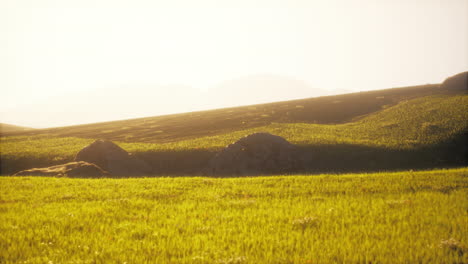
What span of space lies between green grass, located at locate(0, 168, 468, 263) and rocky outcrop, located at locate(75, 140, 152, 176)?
14.4 metres

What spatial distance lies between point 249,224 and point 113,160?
2685cm

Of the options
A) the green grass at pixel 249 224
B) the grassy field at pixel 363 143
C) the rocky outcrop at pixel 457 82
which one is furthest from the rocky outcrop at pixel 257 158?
the rocky outcrop at pixel 457 82

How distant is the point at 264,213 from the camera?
11742mm

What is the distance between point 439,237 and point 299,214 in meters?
4.62

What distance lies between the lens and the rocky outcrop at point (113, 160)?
32.4m

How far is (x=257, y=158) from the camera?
3153 centimetres

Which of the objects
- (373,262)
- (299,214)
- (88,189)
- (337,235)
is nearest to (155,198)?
(88,189)

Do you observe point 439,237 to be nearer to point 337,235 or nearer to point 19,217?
point 337,235

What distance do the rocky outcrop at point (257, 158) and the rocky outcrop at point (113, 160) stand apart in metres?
8.72

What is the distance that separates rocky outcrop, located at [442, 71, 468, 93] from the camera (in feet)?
247

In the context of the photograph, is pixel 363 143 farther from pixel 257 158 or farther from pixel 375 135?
pixel 257 158

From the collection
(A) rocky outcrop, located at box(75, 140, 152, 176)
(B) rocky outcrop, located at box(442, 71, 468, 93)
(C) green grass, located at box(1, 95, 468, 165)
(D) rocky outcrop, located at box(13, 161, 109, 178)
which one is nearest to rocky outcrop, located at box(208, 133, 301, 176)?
(C) green grass, located at box(1, 95, 468, 165)

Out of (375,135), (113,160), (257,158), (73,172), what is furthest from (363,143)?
(73,172)

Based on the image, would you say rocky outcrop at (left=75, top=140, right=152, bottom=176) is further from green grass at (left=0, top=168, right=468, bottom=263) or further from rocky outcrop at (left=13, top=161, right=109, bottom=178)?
green grass at (left=0, top=168, right=468, bottom=263)
